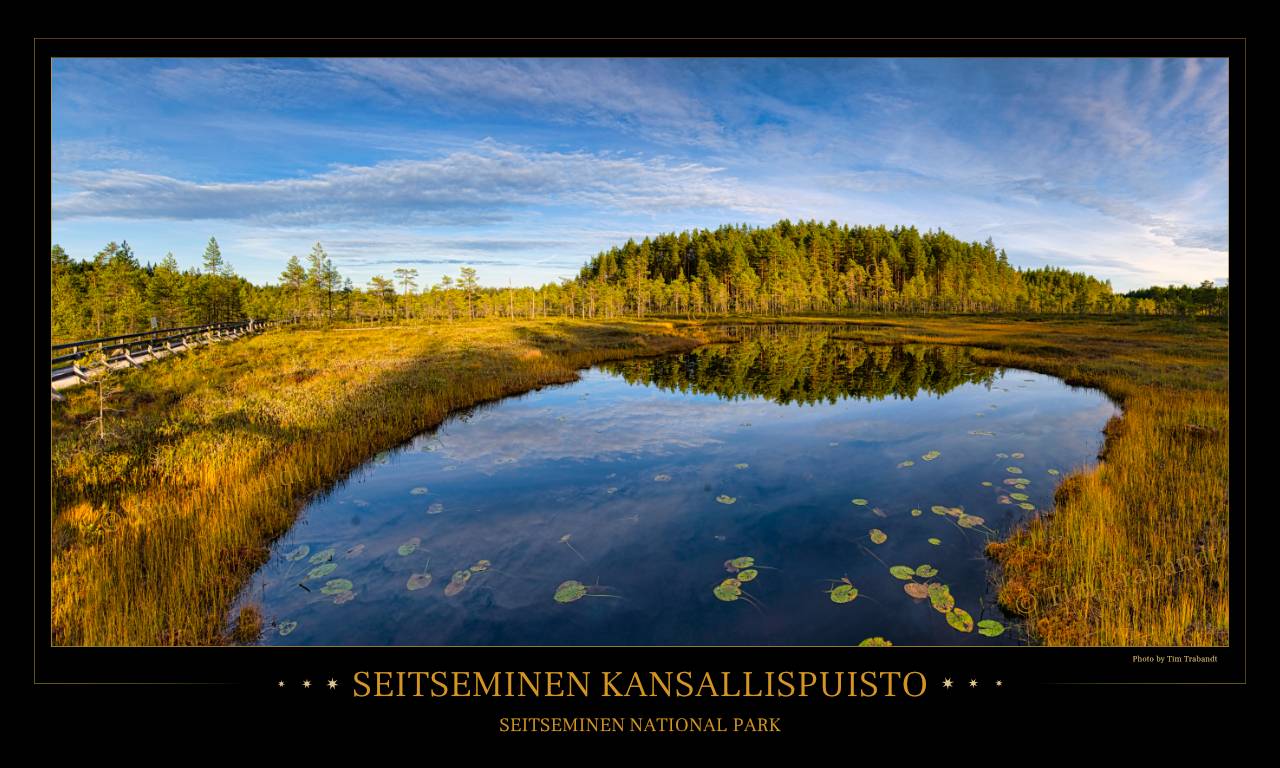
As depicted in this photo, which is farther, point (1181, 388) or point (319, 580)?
point (1181, 388)

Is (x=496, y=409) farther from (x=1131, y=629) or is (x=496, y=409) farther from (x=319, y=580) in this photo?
(x=1131, y=629)

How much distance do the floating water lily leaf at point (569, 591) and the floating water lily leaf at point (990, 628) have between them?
195 inches

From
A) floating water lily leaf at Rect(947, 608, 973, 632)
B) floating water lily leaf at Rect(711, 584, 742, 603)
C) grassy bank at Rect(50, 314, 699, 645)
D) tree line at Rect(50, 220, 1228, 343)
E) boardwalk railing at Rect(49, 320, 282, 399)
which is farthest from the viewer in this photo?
tree line at Rect(50, 220, 1228, 343)

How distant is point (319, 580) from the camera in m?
7.02

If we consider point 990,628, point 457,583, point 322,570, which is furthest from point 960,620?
point 322,570

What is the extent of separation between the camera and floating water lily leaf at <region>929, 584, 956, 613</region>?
621 cm

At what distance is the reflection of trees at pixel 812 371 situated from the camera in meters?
23.5

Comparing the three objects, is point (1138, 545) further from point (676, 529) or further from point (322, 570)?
point (322, 570)

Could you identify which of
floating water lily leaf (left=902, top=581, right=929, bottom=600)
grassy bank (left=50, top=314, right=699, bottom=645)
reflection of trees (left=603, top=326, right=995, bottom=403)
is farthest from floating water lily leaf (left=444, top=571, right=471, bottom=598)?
reflection of trees (left=603, top=326, right=995, bottom=403)

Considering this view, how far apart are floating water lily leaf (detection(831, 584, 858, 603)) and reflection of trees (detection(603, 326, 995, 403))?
48.9ft

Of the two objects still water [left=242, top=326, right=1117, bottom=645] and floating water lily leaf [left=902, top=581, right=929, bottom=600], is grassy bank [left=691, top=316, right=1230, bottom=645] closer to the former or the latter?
still water [left=242, top=326, right=1117, bottom=645]
